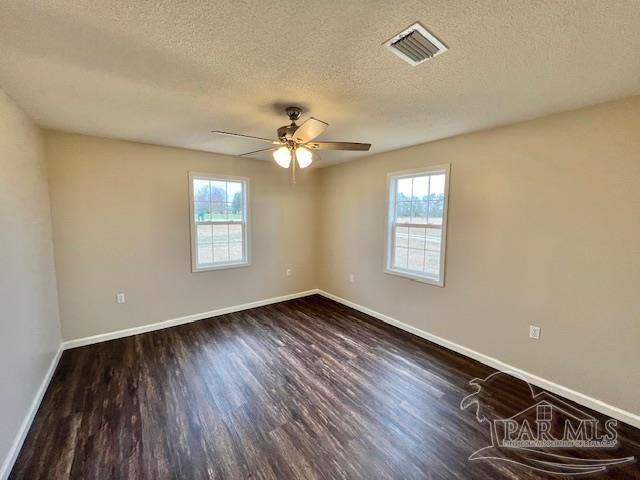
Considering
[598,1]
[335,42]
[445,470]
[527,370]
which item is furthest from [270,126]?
[527,370]

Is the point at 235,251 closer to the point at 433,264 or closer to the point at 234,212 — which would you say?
the point at 234,212

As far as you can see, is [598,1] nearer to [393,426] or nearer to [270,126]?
[270,126]

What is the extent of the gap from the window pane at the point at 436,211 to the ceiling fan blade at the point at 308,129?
189cm

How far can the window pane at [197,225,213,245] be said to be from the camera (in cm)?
386

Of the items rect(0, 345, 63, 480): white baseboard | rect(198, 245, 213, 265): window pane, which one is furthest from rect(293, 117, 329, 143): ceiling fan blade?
rect(0, 345, 63, 480): white baseboard

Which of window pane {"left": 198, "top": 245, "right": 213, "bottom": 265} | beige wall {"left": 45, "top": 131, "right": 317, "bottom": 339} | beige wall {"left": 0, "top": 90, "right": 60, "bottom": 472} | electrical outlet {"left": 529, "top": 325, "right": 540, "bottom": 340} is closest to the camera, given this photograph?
beige wall {"left": 0, "top": 90, "right": 60, "bottom": 472}

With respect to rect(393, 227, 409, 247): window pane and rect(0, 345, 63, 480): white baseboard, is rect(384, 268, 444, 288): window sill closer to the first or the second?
rect(393, 227, 409, 247): window pane

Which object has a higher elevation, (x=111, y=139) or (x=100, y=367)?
(x=111, y=139)

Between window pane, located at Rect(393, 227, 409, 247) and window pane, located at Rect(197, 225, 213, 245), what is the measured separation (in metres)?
2.68

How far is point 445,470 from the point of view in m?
1.63

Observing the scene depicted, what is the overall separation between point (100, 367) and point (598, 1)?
4318 millimetres

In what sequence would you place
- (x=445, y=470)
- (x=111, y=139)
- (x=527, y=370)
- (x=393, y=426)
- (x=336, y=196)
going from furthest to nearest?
(x=336, y=196) < (x=111, y=139) < (x=527, y=370) < (x=393, y=426) < (x=445, y=470)

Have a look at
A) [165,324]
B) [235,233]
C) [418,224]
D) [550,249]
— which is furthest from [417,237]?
[165,324]

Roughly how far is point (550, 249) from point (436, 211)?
46.4 inches
